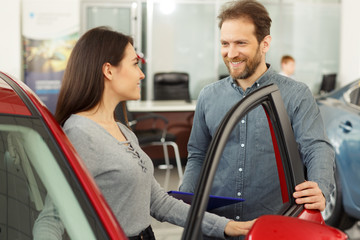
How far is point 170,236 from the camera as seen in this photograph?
4207mm

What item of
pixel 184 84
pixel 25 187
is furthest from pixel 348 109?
pixel 184 84

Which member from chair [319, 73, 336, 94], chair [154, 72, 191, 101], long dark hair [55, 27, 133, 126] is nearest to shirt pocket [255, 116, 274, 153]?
long dark hair [55, 27, 133, 126]

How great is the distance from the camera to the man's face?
6.68ft

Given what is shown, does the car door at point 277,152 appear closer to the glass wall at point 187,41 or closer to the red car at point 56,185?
the red car at point 56,185

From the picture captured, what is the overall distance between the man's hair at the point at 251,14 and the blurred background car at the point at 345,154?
2117mm

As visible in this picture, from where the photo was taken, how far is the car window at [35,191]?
109 centimetres

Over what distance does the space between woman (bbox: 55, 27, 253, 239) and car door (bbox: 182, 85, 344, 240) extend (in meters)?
0.14

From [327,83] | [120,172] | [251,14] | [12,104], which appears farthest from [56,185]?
[327,83]

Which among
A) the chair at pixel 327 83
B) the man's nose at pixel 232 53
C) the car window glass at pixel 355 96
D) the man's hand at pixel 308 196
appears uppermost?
the man's nose at pixel 232 53

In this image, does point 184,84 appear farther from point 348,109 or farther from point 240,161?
point 240,161

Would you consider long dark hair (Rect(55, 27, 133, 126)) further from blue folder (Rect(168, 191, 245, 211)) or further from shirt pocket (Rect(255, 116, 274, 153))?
shirt pocket (Rect(255, 116, 274, 153))

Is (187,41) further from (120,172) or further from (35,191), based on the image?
(35,191)

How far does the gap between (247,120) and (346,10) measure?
9.52m

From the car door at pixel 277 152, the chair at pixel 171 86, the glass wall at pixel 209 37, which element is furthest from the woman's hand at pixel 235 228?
the glass wall at pixel 209 37
